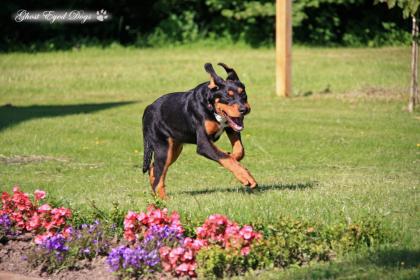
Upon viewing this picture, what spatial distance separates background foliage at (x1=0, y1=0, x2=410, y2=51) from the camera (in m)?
34.2

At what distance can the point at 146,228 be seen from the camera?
764 centimetres

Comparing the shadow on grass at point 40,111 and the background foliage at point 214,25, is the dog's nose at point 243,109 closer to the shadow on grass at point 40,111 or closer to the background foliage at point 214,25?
the shadow on grass at point 40,111

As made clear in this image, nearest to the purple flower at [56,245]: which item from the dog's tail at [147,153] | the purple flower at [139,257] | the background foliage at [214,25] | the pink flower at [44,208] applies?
the purple flower at [139,257]

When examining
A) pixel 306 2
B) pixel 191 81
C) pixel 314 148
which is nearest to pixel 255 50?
pixel 306 2

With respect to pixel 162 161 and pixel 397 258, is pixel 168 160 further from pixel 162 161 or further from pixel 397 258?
pixel 397 258

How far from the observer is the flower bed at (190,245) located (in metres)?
6.91

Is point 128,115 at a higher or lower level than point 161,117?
lower

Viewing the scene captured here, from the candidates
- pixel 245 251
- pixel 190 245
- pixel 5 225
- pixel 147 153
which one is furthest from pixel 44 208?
pixel 147 153

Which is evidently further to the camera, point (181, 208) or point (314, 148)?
point (314, 148)

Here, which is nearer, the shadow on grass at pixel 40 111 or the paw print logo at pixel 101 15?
the shadow on grass at pixel 40 111

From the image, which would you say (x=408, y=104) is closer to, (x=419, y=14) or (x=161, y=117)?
(x=419, y=14)

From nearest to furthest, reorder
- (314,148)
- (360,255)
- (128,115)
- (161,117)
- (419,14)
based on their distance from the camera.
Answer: (360,255), (161,117), (314,148), (419,14), (128,115)

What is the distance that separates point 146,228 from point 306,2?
1108 inches

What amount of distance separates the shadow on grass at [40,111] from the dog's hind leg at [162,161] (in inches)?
329
